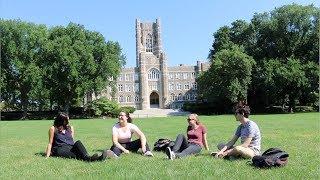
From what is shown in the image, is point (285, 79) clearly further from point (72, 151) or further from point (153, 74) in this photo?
point (153, 74)

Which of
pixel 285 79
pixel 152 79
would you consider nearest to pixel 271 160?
pixel 285 79

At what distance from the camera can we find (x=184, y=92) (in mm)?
102812

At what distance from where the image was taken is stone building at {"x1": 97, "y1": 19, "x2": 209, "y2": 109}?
3979 inches

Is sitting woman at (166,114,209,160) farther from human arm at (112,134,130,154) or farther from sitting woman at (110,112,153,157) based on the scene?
human arm at (112,134,130,154)

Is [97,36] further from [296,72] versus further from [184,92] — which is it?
[184,92]

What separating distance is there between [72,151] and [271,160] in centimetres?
521

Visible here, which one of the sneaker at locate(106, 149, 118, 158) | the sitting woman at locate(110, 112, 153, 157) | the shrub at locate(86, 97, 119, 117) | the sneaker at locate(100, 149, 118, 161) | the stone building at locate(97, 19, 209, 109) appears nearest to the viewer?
the sneaker at locate(100, 149, 118, 161)

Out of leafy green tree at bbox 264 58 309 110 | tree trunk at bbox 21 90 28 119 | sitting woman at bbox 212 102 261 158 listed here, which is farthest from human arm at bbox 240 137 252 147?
tree trunk at bbox 21 90 28 119

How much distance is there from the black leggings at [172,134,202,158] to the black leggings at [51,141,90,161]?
7.69ft

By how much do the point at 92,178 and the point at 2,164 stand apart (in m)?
3.55

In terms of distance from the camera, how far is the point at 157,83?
10212 centimetres

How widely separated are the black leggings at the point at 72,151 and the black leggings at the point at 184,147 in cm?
234

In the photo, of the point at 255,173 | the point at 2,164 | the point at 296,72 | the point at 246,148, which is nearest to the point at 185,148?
the point at 246,148

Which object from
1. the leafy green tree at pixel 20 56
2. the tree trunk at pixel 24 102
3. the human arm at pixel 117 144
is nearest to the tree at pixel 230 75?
the leafy green tree at pixel 20 56
